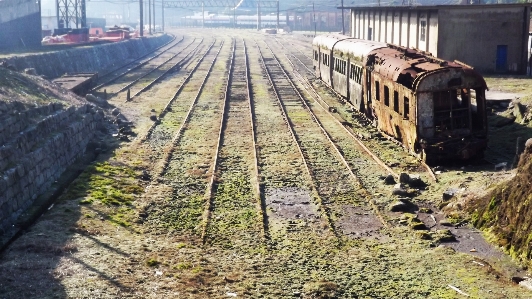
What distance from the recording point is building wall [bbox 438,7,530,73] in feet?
114

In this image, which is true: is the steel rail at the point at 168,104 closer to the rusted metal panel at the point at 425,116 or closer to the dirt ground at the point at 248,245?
the dirt ground at the point at 248,245

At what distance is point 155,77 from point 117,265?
31.8m

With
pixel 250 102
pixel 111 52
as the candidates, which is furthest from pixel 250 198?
pixel 111 52

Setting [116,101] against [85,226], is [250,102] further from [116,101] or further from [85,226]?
[85,226]

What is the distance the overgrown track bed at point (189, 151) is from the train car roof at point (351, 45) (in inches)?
231

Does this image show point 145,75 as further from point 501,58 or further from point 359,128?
point 359,128

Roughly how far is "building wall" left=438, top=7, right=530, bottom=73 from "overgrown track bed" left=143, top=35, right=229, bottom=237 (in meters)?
11.8

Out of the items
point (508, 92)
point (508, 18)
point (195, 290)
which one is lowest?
point (195, 290)

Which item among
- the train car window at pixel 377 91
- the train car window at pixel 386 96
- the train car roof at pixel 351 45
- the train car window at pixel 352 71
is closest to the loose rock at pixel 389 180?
the train car window at pixel 386 96

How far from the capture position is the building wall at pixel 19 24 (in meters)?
47.7

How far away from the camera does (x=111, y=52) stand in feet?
185

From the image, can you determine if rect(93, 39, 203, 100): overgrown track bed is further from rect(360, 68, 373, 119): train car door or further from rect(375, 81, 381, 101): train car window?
rect(375, 81, 381, 101): train car window

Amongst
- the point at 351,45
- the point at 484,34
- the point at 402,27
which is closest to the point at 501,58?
the point at 484,34

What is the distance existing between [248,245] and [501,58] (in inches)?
1051
